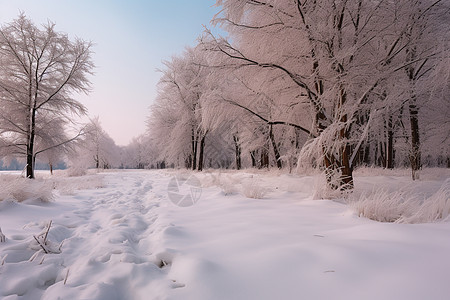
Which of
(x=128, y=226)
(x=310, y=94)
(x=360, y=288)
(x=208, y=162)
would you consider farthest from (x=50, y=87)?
(x=208, y=162)

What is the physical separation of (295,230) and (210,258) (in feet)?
3.30

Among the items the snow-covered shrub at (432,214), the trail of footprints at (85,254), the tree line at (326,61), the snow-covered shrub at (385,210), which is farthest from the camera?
the tree line at (326,61)

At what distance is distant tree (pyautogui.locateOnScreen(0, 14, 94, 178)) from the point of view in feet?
33.9

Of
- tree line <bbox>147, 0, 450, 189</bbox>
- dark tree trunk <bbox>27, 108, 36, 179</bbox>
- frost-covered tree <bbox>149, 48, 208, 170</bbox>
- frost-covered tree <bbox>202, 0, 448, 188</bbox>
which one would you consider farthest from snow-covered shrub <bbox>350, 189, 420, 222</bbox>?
dark tree trunk <bbox>27, 108, 36, 179</bbox>

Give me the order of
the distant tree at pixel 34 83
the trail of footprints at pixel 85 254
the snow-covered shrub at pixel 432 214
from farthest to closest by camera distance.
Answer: the distant tree at pixel 34 83
the snow-covered shrub at pixel 432 214
the trail of footprints at pixel 85 254

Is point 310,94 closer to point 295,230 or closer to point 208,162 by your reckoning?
point 295,230

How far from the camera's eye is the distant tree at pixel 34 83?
10.3m

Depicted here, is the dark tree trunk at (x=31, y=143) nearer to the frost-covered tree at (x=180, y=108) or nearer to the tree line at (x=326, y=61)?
the frost-covered tree at (x=180, y=108)

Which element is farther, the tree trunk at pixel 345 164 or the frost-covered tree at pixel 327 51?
the tree trunk at pixel 345 164

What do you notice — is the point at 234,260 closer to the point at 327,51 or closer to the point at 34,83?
the point at 327,51

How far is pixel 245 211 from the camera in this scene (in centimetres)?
345

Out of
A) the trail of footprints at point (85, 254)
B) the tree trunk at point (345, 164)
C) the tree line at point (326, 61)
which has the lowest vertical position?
the trail of footprints at point (85, 254)

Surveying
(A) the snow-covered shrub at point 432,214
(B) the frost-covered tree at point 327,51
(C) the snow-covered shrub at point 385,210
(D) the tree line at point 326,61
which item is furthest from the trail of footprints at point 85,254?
(B) the frost-covered tree at point 327,51

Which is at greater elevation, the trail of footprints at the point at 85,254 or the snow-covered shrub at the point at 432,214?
the snow-covered shrub at the point at 432,214
